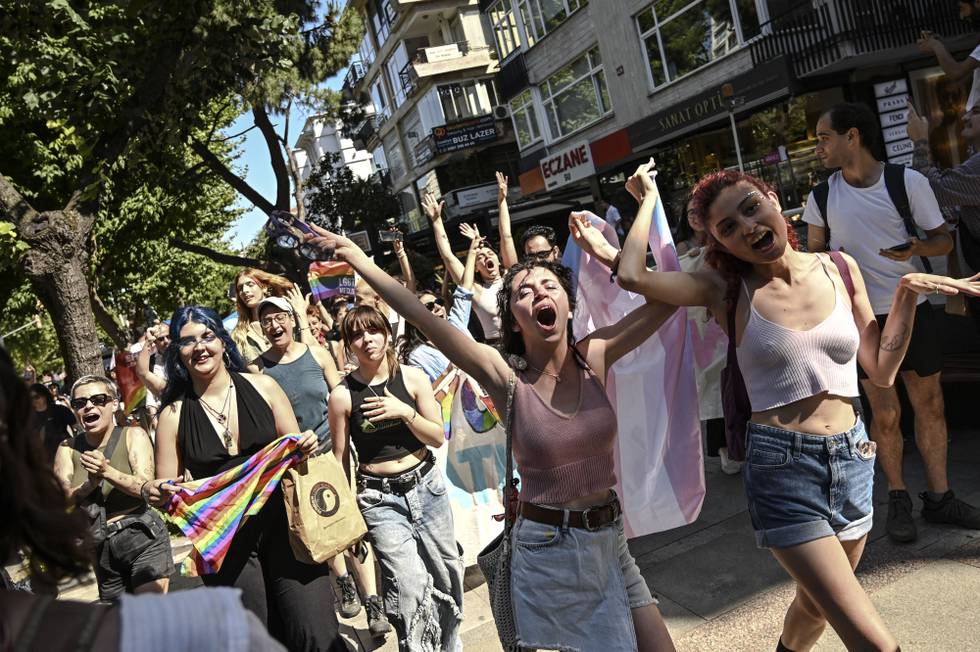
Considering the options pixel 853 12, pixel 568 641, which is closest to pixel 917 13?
pixel 853 12

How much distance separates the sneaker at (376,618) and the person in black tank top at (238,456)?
980 mm

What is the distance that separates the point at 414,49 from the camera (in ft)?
133

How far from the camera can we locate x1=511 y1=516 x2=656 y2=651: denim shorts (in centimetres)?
258

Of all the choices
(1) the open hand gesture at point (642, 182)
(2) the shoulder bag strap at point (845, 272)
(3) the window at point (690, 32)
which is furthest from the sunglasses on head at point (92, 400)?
(3) the window at point (690, 32)

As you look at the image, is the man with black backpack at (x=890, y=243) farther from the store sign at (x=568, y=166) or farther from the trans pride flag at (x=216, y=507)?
the store sign at (x=568, y=166)

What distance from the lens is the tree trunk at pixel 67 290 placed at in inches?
315

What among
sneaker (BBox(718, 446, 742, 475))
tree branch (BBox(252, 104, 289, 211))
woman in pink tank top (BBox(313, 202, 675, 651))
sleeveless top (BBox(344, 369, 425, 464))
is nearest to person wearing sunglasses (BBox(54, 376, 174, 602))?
sleeveless top (BBox(344, 369, 425, 464))

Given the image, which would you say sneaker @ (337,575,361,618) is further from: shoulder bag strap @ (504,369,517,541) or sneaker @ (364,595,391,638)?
shoulder bag strap @ (504,369,517,541)

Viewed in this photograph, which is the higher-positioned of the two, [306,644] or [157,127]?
[157,127]

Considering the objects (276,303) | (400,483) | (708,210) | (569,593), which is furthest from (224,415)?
(708,210)

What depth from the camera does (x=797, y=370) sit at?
2652 millimetres

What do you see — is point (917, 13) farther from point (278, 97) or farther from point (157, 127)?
point (157, 127)

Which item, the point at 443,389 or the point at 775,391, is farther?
the point at 443,389

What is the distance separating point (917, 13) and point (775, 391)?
53.9 feet
